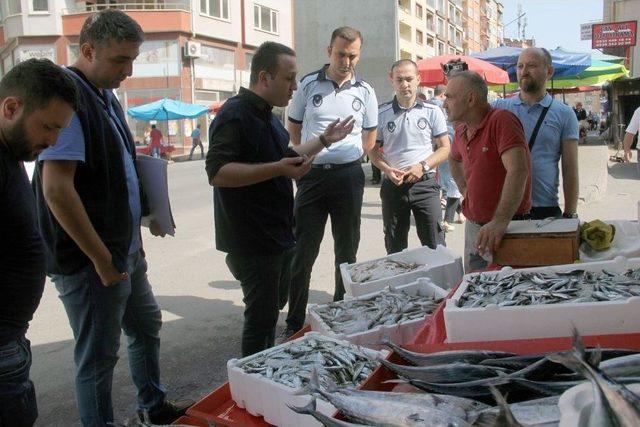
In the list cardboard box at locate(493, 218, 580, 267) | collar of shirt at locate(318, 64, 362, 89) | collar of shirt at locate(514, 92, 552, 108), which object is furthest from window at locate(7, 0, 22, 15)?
cardboard box at locate(493, 218, 580, 267)

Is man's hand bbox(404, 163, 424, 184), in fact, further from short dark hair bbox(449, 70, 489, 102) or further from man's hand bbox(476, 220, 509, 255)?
man's hand bbox(476, 220, 509, 255)

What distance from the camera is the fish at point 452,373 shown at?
1.79 metres

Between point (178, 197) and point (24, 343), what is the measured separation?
13049 mm

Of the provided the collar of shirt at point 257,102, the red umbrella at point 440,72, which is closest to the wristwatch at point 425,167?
the collar of shirt at point 257,102

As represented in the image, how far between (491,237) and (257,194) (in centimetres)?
136

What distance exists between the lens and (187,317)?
5.98m

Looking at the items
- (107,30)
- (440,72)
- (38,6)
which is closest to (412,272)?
(107,30)

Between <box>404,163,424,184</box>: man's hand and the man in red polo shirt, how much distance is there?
1.18 m

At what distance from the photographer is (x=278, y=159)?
3506 millimetres

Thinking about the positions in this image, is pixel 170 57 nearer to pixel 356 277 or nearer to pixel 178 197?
pixel 178 197

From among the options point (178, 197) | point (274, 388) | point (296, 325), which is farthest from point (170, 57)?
point (274, 388)

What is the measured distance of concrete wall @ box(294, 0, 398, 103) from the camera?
5162 cm

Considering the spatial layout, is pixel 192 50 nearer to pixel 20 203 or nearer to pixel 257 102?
pixel 257 102

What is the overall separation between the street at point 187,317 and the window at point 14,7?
35.1 metres
